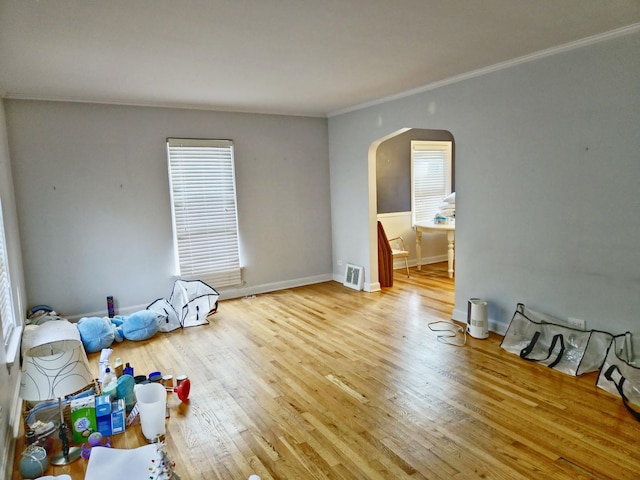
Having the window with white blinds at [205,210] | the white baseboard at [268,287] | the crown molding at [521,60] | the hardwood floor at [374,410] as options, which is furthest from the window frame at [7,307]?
the crown molding at [521,60]

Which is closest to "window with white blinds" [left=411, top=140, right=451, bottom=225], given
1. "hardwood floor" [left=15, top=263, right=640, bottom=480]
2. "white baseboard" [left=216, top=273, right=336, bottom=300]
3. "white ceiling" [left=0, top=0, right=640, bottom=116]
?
"white baseboard" [left=216, top=273, right=336, bottom=300]

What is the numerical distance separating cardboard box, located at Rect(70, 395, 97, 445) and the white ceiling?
2.41 meters

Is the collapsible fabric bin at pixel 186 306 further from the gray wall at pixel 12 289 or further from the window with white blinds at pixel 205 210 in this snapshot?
the gray wall at pixel 12 289

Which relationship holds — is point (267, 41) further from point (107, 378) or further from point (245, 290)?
point (245, 290)

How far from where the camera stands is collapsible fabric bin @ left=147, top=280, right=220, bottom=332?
15.9ft

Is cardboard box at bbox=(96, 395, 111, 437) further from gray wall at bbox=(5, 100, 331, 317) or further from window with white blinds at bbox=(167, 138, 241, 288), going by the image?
window with white blinds at bbox=(167, 138, 241, 288)

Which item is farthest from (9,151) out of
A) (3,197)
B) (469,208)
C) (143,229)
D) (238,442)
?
(469,208)

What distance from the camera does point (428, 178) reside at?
24.9ft

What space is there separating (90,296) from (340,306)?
3044 mm

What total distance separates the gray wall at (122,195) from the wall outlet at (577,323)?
151 inches

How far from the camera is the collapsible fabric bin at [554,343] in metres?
3.35

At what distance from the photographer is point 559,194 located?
3.60 metres

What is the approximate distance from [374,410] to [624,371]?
5.96 ft

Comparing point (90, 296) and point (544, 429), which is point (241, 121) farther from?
point (544, 429)
